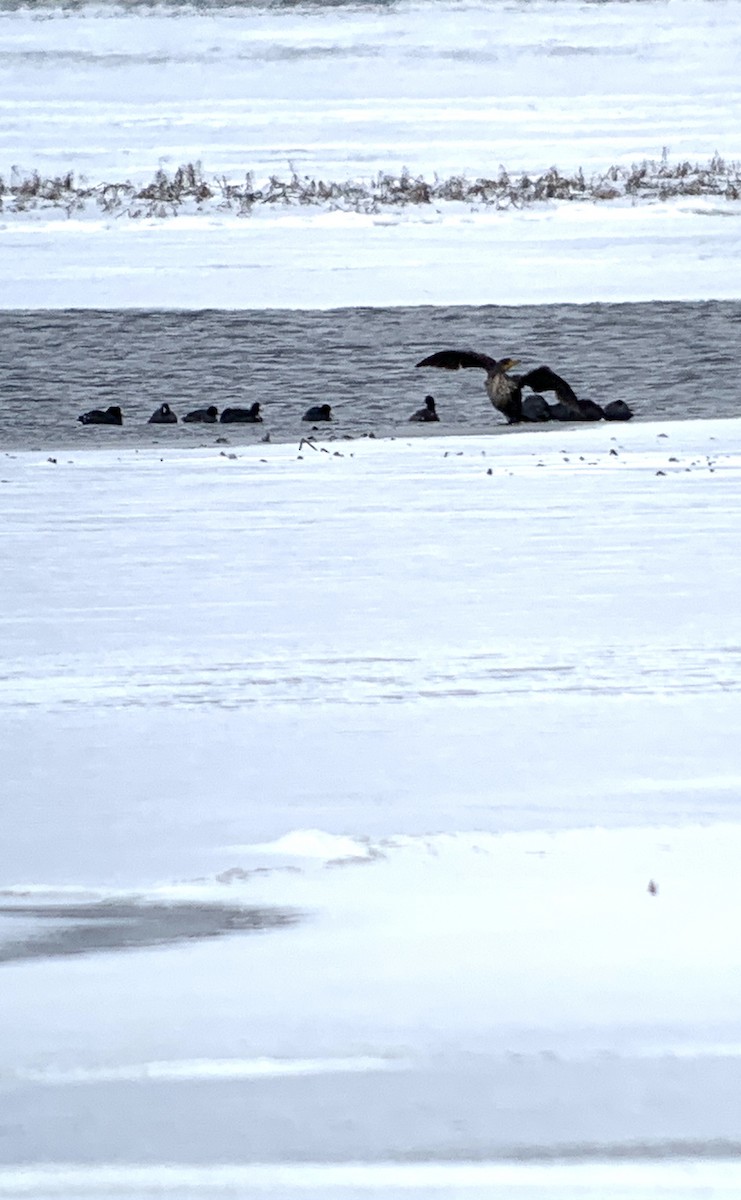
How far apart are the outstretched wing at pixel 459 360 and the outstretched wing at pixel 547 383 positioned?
0.40m

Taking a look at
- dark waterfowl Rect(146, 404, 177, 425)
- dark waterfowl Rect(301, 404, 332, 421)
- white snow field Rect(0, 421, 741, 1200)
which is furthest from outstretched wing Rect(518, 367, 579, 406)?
white snow field Rect(0, 421, 741, 1200)

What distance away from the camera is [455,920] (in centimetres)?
372

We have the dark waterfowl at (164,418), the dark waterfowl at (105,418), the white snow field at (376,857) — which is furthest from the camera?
the dark waterfowl at (105,418)

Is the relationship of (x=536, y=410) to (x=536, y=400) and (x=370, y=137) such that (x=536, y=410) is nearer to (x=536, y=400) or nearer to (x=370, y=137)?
(x=536, y=400)

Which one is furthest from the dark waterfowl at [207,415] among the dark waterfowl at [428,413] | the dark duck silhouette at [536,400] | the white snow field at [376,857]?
the white snow field at [376,857]

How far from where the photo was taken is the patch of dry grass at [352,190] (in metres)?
23.7

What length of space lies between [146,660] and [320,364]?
891cm

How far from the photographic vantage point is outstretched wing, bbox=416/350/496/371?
1170 cm

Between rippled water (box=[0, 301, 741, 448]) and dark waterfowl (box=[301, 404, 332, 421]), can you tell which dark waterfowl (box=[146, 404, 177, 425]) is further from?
dark waterfowl (box=[301, 404, 332, 421])

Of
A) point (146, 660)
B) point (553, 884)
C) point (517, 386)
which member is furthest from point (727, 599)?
point (517, 386)

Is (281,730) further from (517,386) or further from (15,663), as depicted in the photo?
(517,386)

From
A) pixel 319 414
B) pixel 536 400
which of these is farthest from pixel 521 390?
pixel 319 414

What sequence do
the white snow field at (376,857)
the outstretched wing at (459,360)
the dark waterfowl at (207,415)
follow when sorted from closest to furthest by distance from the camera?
the white snow field at (376,857), the dark waterfowl at (207,415), the outstretched wing at (459,360)

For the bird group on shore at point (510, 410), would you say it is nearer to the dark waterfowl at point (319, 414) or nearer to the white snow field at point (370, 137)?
the dark waterfowl at point (319, 414)
